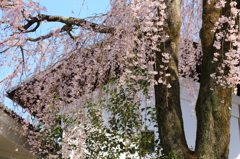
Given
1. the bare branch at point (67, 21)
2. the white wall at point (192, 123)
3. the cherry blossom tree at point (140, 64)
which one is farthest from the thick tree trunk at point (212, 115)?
the white wall at point (192, 123)

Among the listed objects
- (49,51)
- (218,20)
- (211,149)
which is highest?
(218,20)

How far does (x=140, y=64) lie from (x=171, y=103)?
1.12 metres

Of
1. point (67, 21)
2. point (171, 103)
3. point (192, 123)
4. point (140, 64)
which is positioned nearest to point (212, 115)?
point (171, 103)

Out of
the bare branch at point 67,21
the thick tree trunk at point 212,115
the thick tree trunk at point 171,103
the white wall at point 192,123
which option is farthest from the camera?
the white wall at point 192,123

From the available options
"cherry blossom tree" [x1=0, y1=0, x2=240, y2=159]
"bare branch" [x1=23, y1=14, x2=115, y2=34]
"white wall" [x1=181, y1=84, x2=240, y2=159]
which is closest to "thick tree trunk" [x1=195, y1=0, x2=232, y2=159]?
"cherry blossom tree" [x1=0, y1=0, x2=240, y2=159]

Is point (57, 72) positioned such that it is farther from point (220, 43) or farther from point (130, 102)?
point (220, 43)

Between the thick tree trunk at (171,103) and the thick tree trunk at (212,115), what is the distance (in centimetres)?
20

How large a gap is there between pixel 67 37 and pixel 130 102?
1.35 metres

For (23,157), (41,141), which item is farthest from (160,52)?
(23,157)

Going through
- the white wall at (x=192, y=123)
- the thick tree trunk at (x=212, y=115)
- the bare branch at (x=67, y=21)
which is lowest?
the white wall at (x=192, y=123)

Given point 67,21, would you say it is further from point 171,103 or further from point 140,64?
point 171,103

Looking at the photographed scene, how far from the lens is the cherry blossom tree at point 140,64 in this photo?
368 cm

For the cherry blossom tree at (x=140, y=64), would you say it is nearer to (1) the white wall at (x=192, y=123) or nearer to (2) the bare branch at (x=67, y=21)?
(2) the bare branch at (x=67, y=21)

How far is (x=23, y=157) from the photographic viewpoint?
9.20m
